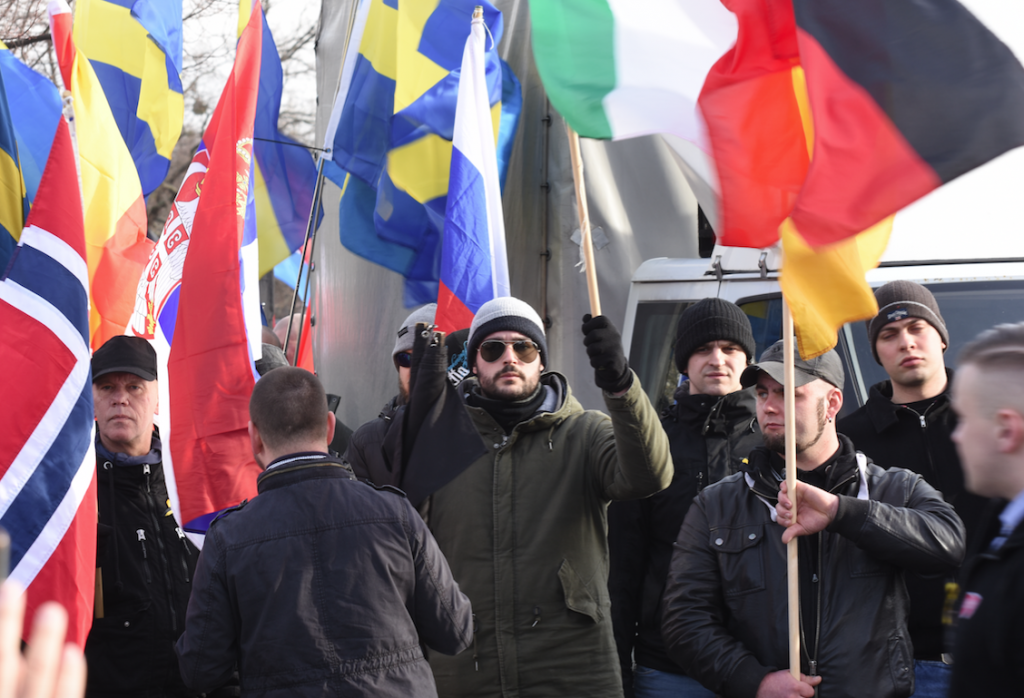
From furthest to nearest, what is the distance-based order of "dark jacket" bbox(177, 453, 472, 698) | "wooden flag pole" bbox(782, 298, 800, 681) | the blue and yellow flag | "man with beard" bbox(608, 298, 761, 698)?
the blue and yellow flag
"man with beard" bbox(608, 298, 761, 698)
"wooden flag pole" bbox(782, 298, 800, 681)
"dark jacket" bbox(177, 453, 472, 698)

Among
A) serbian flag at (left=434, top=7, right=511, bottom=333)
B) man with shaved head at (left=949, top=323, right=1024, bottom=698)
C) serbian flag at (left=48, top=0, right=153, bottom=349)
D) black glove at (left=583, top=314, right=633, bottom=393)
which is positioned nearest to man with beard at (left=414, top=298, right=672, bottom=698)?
black glove at (left=583, top=314, right=633, bottom=393)

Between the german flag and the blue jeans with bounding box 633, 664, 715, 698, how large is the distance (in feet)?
5.51

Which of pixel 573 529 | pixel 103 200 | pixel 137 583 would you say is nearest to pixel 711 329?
pixel 573 529

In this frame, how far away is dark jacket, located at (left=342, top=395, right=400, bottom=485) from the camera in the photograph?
3959 millimetres

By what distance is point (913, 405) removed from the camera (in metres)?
3.94

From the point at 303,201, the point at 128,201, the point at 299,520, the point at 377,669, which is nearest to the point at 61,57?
the point at 128,201

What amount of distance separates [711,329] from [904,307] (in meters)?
0.79

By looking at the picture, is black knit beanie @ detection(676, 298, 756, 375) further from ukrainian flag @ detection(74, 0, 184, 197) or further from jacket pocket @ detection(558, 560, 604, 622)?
ukrainian flag @ detection(74, 0, 184, 197)

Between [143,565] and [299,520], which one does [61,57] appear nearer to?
[143,565]

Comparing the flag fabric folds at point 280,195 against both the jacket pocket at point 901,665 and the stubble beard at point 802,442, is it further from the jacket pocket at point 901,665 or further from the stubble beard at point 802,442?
the jacket pocket at point 901,665

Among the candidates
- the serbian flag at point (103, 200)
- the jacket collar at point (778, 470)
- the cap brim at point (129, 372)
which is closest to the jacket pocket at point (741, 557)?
the jacket collar at point (778, 470)

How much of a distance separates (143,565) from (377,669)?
1.61 meters

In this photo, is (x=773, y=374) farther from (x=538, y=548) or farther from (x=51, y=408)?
(x=51, y=408)

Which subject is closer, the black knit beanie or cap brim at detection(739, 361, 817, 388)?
cap brim at detection(739, 361, 817, 388)
